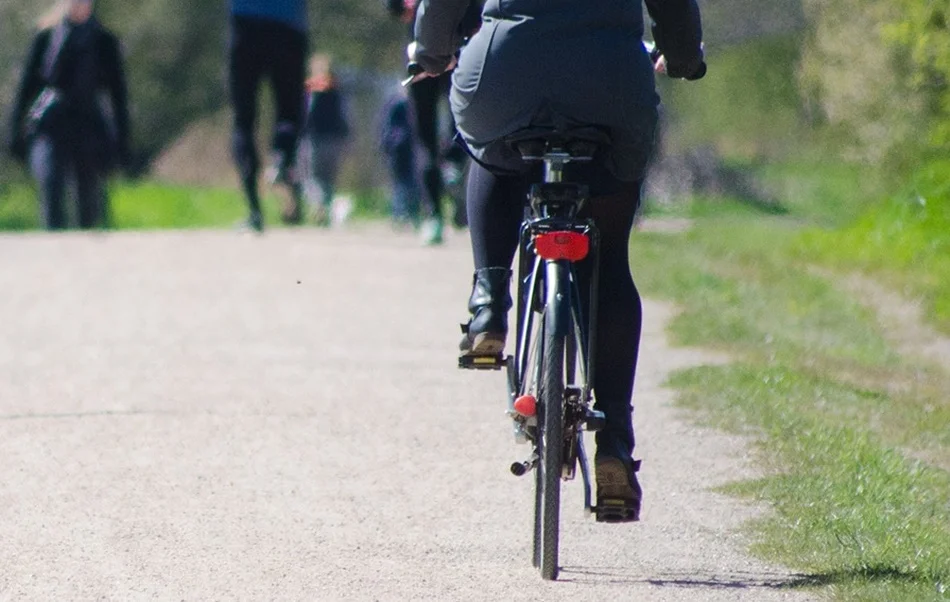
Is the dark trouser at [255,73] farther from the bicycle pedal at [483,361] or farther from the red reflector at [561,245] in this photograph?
the red reflector at [561,245]

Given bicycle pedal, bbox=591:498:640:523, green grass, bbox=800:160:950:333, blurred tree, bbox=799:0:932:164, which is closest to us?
bicycle pedal, bbox=591:498:640:523

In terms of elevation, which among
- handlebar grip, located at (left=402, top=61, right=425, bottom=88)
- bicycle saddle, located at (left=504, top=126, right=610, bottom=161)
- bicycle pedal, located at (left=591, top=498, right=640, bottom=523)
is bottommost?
bicycle pedal, located at (left=591, top=498, right=640, bottom=523)

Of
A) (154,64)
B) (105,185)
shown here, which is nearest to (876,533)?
(105,185)

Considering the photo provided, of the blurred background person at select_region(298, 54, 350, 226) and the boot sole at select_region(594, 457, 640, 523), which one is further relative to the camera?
the blurred background person at select_region(298, 54, 350, 226)

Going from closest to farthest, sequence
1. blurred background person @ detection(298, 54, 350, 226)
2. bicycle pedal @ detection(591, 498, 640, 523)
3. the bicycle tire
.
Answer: the bicycle tire < bicycle pedal @ detection(591, 498, 640, 523) < blurred background person @ detection(298, 54, 350, 226)

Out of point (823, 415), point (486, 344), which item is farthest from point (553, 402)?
point (823, 415)

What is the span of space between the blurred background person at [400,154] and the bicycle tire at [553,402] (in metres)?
15.4

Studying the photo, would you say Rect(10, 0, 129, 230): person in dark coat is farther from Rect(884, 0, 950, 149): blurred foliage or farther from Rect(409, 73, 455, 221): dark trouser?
Rect(884, 0, 950, 149): blurred foliage

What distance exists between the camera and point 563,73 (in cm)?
473

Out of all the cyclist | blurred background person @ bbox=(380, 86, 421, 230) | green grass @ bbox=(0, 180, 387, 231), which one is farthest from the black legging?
green grass @ bbox=(0, 180, 387, 231)

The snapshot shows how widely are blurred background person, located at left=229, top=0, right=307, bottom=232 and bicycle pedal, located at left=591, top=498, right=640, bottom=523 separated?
8151mm

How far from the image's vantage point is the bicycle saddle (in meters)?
4.76

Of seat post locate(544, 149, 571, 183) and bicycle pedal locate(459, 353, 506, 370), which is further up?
seat post locate(544, 149, 571, 183)

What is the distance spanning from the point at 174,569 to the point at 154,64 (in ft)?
136
